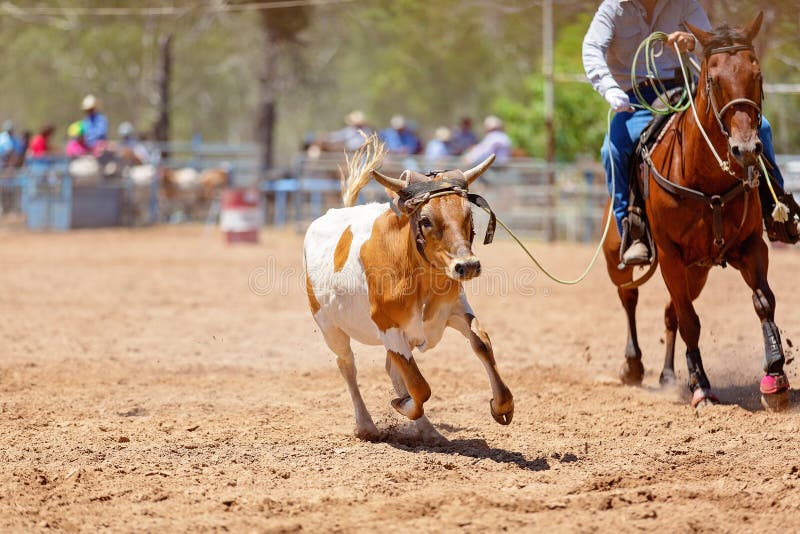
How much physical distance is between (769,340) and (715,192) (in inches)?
36.3

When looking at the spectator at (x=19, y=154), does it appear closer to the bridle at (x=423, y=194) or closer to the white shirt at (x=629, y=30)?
the white shirt at (x=629, y=30)

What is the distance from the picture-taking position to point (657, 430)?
19.4ft

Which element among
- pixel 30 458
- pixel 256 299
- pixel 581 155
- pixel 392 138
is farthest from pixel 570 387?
pixel 392 138

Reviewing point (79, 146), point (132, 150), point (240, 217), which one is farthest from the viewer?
point (132, 150)

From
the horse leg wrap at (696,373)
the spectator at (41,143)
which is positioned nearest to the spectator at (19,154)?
the spectator at (41,143)

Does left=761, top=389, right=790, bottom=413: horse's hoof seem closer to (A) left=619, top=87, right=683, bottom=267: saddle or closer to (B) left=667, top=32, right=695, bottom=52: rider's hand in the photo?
(A) left=619, top=87, right=683, bottom=267: saddle

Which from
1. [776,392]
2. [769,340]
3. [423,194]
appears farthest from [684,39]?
[423,194]

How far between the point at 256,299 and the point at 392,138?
1047 centimetres

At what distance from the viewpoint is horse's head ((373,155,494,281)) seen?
197 inches

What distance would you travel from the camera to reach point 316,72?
1697 inches

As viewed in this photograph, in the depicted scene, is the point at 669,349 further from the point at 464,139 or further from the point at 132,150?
the point at 132,150

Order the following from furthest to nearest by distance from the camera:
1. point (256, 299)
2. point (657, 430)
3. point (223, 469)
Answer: point (256, 299) → point (657, 430) → point (223, 469)

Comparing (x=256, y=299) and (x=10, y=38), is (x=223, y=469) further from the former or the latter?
(x=10, y=38)

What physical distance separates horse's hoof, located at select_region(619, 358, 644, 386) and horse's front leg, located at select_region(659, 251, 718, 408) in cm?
80
